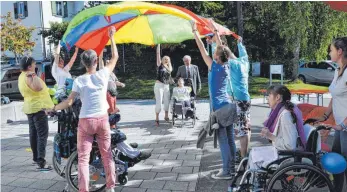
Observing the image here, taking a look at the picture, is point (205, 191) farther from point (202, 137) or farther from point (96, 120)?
point (96, 120)

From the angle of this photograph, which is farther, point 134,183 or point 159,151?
point 159,151

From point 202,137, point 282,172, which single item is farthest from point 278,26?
point 282,172

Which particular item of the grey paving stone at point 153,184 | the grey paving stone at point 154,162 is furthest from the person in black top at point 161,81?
the grey paving stone at point 153,184

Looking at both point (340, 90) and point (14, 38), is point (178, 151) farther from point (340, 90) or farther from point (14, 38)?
point (14, 38)

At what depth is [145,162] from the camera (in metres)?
5.77

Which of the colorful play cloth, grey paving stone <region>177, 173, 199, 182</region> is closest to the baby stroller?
the colorful play cloth

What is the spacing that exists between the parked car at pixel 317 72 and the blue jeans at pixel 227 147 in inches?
661

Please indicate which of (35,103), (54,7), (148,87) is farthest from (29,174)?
(54,7)

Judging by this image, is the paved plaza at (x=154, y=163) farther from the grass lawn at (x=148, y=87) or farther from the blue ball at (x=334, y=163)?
the grass lawn at (x=148, y=87)

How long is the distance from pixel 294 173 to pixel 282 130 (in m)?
0.47

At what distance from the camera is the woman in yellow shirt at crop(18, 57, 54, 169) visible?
5.23m

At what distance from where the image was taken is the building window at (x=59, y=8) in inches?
1278

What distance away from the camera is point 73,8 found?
36.2m

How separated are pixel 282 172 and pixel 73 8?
1426 inches
